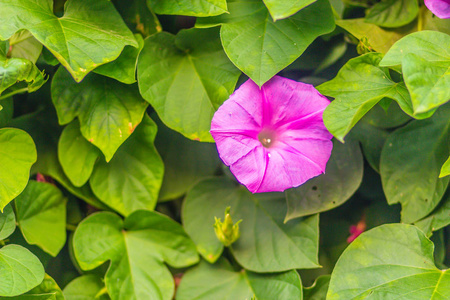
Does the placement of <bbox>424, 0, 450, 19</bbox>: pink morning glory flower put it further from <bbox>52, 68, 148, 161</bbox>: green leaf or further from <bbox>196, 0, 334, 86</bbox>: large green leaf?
<bbox>52, 68, 148, 161</bbox>: green leaf

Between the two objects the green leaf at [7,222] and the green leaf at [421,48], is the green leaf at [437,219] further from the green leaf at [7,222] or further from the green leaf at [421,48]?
the green leaf at [7,222]

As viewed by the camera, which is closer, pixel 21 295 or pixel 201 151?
pixel 21 295

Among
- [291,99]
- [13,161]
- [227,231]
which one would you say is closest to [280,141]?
[291,99]

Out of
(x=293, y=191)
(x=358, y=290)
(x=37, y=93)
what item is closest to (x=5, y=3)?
(x=37, y=93)

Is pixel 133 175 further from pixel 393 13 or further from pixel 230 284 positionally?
pixel 393 13

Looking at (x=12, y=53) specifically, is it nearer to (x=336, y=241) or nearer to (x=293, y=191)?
(x=293, y=191)
